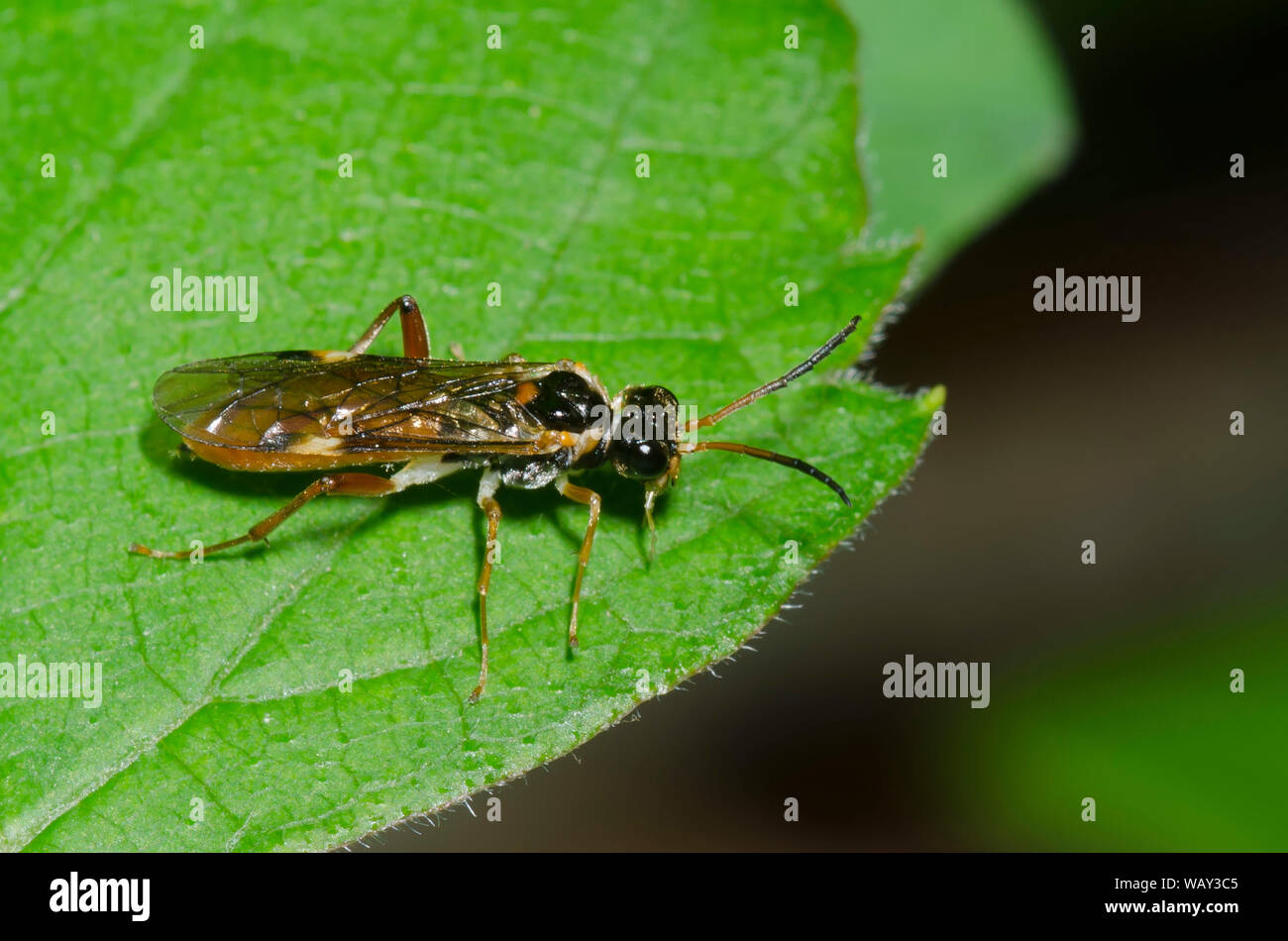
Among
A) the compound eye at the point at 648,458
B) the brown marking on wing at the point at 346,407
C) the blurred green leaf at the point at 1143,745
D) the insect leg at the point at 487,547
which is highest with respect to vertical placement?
the brown marking on wing at the point at 346,407

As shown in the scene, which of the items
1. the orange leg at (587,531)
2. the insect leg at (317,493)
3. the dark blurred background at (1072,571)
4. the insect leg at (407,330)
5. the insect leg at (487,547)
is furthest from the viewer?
the dark blurred background at (1072,571)

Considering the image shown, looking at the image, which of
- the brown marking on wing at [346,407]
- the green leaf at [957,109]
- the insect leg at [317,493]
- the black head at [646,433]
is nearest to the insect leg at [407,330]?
the brown marking on wing at [346,407]

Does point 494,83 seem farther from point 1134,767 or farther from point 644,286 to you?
point 1134,767

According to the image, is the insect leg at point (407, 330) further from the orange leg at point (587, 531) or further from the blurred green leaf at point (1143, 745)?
the blurred green leaf at point (1143, 745)

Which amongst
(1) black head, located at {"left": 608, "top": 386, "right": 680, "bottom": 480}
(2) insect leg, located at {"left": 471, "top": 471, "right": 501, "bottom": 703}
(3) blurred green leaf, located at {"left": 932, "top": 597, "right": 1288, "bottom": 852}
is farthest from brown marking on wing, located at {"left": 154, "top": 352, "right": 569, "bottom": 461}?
(3) blurred green leaf, located at {"left": 932, "top": 597, "right": 1288, "bottom": 852}

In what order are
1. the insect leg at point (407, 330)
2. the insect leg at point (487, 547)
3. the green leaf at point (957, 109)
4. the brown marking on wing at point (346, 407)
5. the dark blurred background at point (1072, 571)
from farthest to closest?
the green leaf at point (957, 109)
the dark blurred background at point (1072, 571)
the insect leg at point (407, 330)
the brown marking on wing at point (346, 407)
the insect leg at point (487, 547)

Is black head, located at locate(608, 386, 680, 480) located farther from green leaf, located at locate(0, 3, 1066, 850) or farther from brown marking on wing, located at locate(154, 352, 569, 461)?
brown marking on wing, located at locate(154, 352, 569, 461)
